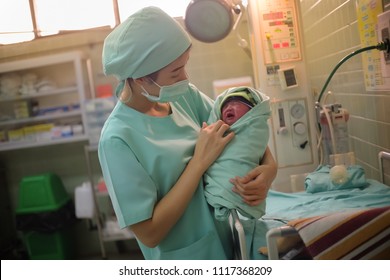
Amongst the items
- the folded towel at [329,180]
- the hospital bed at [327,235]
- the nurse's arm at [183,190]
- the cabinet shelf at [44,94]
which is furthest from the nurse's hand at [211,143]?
the cabinet shelf at [44,94]

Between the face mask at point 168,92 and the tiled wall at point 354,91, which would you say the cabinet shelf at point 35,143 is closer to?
the face mask at point 168,92

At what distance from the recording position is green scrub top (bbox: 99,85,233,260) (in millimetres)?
677

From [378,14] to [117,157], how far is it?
688 mm

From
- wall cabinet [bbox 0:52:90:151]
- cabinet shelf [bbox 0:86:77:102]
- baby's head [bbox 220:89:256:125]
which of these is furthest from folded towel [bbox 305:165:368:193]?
cabinet shelf [bbox 0:86:77:102]

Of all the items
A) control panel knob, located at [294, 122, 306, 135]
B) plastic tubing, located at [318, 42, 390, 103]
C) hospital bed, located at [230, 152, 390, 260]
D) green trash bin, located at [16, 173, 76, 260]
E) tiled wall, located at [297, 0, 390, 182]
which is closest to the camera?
hospital bed, located at [230, 152, 390, 260]

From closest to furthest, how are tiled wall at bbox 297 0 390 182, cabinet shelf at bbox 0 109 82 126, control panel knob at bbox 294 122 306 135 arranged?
tiled wall at bbox 297 0 390 182 < cabinet shelf at bbox 0 109 82 126 < control panel knob at bbox 294 122 306 135

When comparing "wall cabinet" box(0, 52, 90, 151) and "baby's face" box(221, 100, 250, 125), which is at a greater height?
"wall cabinet" box(0, 52, 90, 151)

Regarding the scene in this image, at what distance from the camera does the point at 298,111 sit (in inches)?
50.9

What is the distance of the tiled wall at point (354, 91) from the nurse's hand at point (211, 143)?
455mm

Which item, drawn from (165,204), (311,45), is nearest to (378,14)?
(311,45)

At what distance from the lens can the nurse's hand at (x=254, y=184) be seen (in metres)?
0.71

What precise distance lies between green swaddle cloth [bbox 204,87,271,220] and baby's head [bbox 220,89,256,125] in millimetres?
10

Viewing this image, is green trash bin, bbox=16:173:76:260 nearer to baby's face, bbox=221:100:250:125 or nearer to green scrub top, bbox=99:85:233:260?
green scrub top, bbox=99:85:233:260

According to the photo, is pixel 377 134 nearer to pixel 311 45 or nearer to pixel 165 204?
pixel 311 45
